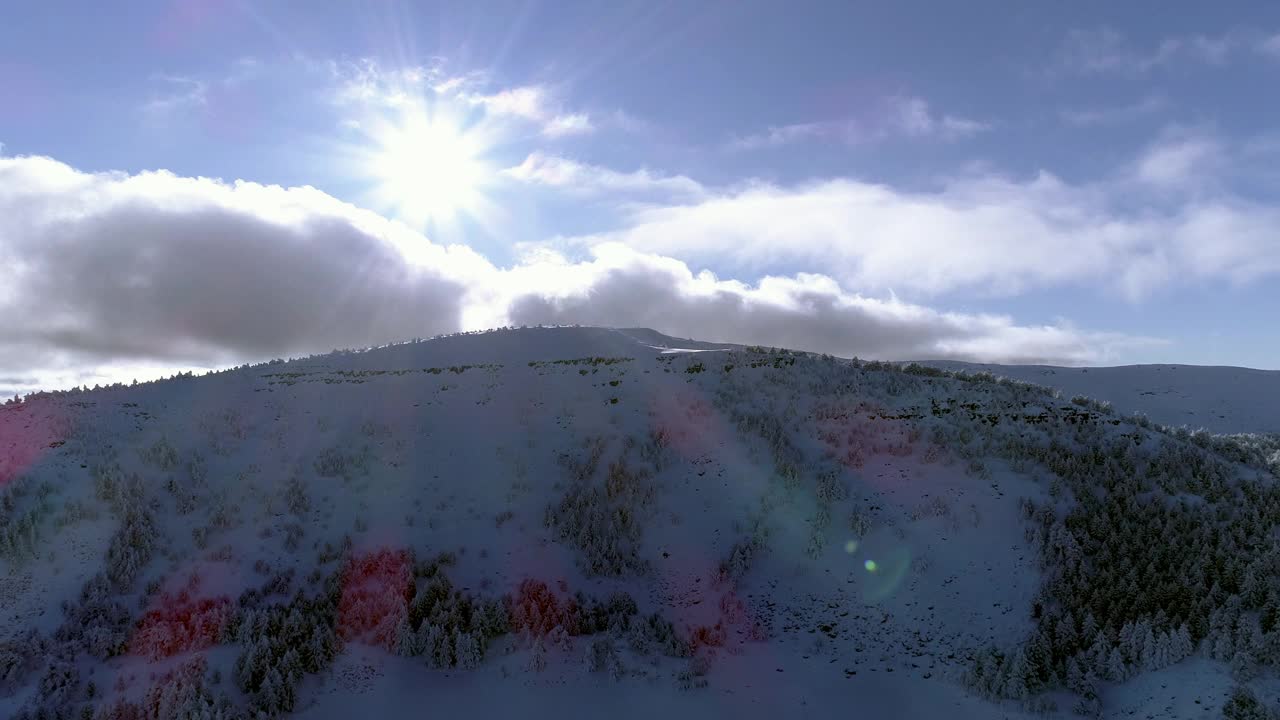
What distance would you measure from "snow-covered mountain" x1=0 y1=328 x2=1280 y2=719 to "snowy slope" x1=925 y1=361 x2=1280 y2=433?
16362mm

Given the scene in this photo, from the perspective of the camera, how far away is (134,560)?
1421cm

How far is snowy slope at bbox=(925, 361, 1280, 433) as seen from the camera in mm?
34906

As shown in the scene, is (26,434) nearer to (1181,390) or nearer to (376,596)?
(376,596)

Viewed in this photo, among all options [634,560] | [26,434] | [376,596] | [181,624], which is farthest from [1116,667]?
[26,434]

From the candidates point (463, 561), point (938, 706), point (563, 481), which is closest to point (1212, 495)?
point (938, 706)

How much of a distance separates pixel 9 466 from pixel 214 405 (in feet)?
19.9

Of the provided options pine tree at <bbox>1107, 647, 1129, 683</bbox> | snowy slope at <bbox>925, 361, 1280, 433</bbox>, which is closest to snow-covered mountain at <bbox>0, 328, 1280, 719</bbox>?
pine tree at <bbox>1107, 647, 1129, 683</bbox>

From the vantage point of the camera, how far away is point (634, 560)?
15.4m

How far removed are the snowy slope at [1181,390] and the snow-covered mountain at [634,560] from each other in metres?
16.4

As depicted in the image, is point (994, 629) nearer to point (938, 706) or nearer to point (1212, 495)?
point (938, 706)

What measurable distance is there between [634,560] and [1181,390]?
3828cm

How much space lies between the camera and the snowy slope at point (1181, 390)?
1374 inches

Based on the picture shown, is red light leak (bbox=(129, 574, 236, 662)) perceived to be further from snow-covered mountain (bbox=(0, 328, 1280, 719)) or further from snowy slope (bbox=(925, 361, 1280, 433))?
snowy slope (bbox=(925, 361, 1280, 433))

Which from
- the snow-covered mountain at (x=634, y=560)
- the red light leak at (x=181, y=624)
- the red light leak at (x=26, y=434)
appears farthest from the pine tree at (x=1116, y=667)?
the red light leak at (x=26, y=434)
